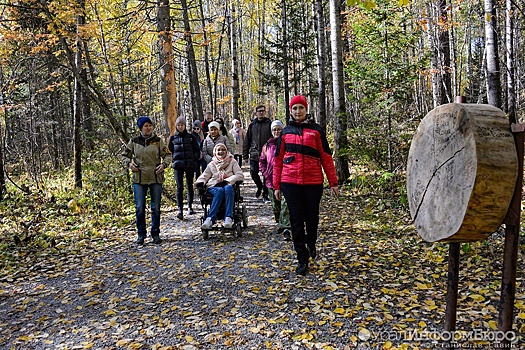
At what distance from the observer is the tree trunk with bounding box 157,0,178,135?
937cm

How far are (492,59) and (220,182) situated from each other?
454 cm

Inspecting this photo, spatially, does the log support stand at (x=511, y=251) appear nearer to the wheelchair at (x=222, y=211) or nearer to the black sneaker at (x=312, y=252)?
the black sneaker at (x=312, y=252)

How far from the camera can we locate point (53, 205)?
31.7 feet

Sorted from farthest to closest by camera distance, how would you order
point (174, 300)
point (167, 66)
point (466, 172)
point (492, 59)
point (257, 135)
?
point (167, 66) < point (257, 135) < point (492, 59) < point (174, 300) < point (466, 172)

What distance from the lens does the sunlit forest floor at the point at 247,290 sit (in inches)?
142

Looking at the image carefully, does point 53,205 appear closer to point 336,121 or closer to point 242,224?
point 242,224

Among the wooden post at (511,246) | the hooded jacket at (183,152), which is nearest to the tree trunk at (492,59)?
the wooden post at (511,246)

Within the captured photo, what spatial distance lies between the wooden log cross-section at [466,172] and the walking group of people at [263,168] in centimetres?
200

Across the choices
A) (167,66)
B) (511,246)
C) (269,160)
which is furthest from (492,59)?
(167,66)

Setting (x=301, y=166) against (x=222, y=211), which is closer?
(x=301, y=166)

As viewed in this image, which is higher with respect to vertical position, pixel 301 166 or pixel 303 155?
pixel 303 155

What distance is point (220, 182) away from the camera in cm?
690

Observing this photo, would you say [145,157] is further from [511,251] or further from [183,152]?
[511,251]

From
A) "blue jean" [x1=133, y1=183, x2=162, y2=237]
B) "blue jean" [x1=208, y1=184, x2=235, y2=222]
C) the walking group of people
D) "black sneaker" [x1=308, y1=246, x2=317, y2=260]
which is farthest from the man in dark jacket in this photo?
"black sneaker" [x1=308, y1=246, x2=317, y2=260]
